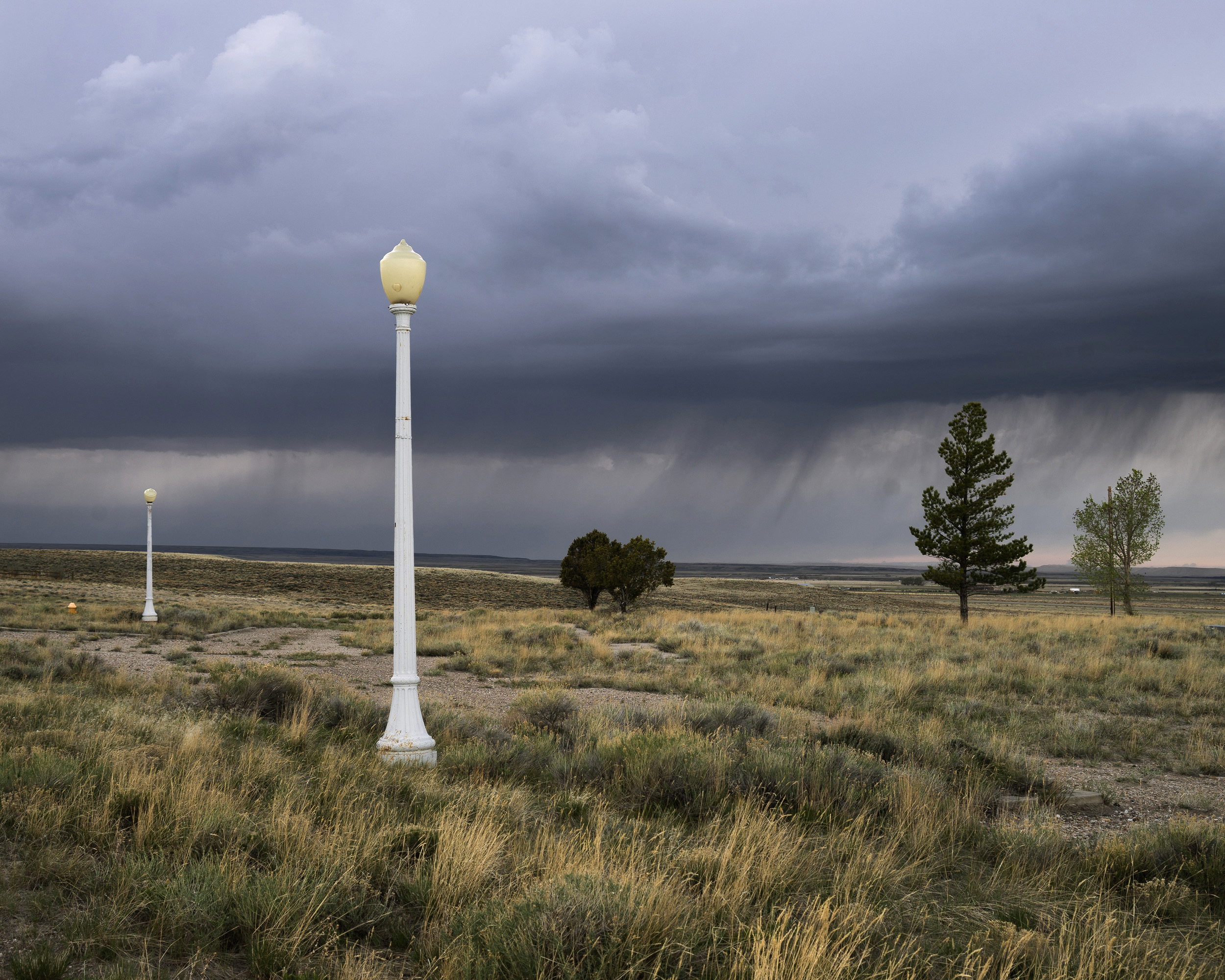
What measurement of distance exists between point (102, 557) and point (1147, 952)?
339ft

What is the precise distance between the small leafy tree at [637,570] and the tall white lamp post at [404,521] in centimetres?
3483

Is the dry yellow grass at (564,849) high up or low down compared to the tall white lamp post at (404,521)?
down

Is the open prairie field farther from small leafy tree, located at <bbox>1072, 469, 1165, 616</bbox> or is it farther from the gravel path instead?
small leafy tree, located at <bbox>1072, 469, 1165, 616</bbox>

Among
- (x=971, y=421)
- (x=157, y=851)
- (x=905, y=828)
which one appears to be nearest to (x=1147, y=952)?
(x=905, y=828)

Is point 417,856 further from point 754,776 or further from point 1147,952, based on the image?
point 1147,952

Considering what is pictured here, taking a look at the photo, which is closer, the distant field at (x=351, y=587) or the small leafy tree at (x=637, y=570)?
the small leafy tree at (x=637, y=570)

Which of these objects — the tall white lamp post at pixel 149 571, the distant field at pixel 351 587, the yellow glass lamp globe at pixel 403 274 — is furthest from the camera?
the distant field at pixel 351 587

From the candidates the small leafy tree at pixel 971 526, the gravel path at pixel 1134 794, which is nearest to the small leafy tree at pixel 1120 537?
the small leafy tree at pixel 971 526

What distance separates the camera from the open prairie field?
3.80 metres

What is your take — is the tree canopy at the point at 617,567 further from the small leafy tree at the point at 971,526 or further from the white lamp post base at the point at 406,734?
the white lamp post base at the point at 406,734

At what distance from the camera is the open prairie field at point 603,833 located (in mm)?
3799

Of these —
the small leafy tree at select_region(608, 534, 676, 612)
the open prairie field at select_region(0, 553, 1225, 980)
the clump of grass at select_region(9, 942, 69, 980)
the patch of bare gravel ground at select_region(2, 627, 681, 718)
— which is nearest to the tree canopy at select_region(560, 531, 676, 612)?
the small leafy tree at select_region(608, 534, 676, 612)

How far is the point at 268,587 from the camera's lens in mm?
65750

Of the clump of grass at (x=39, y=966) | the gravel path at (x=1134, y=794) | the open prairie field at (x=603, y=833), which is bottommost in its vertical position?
the gravel path at (x=1134, y=794)
